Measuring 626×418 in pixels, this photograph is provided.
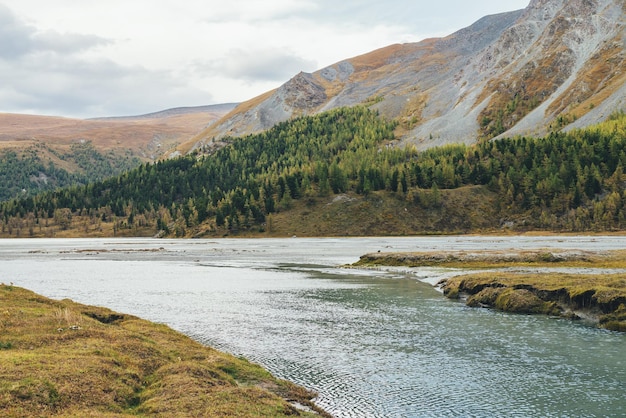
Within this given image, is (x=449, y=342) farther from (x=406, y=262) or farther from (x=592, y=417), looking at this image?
(x=406, y=262)

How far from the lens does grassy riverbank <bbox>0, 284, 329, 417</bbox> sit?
19438 millimetres

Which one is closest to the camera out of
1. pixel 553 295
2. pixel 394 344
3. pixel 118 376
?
pixel 118 376

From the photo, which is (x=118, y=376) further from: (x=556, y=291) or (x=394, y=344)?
(x=556, y=291)

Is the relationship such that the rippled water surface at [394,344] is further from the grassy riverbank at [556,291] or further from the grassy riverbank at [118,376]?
the grassy riverbank at [118,376]

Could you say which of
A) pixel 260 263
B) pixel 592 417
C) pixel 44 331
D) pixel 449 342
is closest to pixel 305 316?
pixel 449 342

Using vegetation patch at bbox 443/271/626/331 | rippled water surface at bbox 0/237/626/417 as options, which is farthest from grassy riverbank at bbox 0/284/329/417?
vegetation patch at bbox 443/271/626/331

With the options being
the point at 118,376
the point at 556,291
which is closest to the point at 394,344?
the point at 118,376

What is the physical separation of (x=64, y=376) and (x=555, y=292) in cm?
4530

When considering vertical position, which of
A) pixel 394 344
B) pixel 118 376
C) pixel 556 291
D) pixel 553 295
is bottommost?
pixel 394 344

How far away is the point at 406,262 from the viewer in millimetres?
98375

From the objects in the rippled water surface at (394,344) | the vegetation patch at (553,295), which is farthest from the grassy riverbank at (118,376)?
the vegetation patch at (553,295)

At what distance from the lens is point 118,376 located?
2345 cm

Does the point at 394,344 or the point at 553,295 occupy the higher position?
the point at 553,295

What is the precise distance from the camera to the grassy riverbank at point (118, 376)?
63.8 ft
